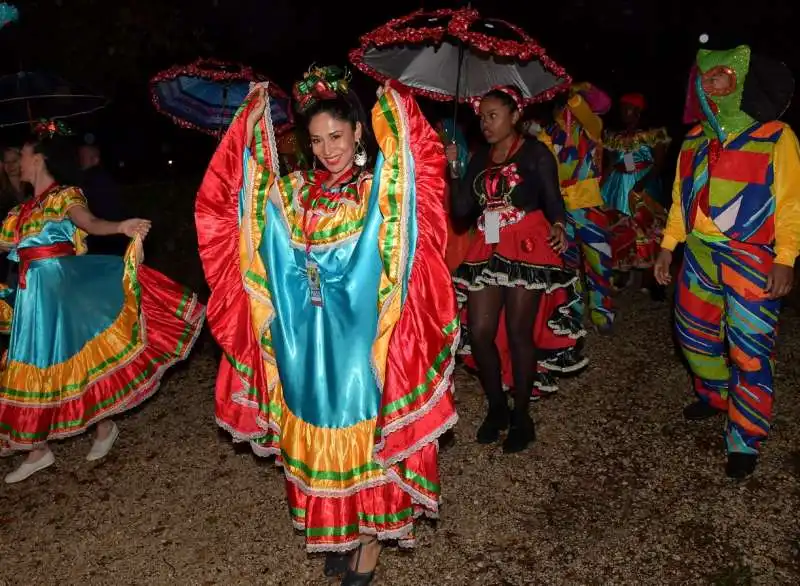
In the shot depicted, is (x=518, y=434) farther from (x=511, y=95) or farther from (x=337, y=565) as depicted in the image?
(x=511, y=95)

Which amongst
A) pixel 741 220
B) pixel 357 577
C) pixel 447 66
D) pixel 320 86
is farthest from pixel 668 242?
pixel 357 577

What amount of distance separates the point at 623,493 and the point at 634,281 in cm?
412

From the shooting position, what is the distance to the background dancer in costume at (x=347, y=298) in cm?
279

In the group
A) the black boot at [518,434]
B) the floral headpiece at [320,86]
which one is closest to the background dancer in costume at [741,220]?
the black boot at [518,434]

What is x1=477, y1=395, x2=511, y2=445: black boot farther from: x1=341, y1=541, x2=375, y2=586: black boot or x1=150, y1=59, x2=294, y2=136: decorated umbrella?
x1=150, y1=59, x2=294, y2=136: decorated umbrella

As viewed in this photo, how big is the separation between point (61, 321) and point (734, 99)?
377cm

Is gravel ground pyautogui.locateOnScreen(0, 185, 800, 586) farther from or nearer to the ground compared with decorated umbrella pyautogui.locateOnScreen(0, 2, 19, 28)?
nearer to the ground

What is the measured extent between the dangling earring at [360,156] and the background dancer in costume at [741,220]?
191cm

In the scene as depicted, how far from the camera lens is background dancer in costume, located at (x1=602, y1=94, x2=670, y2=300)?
269 inches

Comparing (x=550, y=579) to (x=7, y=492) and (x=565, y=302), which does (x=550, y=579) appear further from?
(x=7, y=492)

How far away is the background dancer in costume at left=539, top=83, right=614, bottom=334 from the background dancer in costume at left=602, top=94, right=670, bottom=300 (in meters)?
0.77

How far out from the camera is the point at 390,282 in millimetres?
2764

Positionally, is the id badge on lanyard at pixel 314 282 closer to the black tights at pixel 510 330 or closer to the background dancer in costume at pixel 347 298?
the background dancer in costume at pixel 347 298

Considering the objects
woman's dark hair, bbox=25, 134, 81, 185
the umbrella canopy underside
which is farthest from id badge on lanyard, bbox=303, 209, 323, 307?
woman's dark hair, bbox=25, 134, 81, 185
